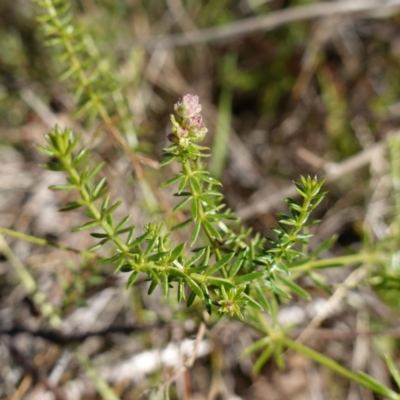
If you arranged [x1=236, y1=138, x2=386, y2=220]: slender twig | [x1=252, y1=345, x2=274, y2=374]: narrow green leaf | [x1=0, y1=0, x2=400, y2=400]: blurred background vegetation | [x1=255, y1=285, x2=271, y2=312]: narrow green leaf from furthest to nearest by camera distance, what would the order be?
[x1=236, y1=138, x2=386, y2=220]: slender twig < [x1=0, y1=0, x2=400, y2=400]: blurred background vegetation < [x1=252, y1=345, x2=274, y2=374]: narrow green leaf < [x1=255, y1=285, x2=271, y2=312]: narrow green leaf

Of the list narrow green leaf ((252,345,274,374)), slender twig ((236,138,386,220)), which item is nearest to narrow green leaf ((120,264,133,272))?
narrow green leaf ((252,345,274,374))

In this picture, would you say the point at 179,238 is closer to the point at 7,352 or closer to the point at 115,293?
the point at 115,293

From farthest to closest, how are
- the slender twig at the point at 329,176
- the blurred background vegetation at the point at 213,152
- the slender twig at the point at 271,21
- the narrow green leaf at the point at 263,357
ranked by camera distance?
1. the slender twig at the point at 271,21
2. the slender twig at the point at 329,176
3. the blurred background vegetation at the point at 213,152
4. the narrow green leaf at the point at 263,357

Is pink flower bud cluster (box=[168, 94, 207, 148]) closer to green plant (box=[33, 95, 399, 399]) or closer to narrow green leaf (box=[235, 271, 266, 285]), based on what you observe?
green plant (box=[33, 95, 399, 399])

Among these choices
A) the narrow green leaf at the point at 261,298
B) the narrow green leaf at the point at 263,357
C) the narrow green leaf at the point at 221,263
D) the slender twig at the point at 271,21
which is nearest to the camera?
the narrow green leaf at the point at 221,263

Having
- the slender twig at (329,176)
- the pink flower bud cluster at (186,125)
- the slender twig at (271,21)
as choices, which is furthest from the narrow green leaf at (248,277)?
the slender twig at (271,21)

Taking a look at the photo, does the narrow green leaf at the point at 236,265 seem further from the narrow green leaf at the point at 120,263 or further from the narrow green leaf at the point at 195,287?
the narrow green leaf at the point at 120,263

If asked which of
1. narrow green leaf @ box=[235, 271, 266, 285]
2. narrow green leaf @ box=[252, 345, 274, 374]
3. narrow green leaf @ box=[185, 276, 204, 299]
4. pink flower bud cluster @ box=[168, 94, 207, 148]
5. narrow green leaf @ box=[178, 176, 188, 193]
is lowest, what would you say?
narrow green leaf @ box=[252, 345, 274, 374]

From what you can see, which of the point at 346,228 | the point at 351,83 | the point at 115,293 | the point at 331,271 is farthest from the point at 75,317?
the point at 351,83
